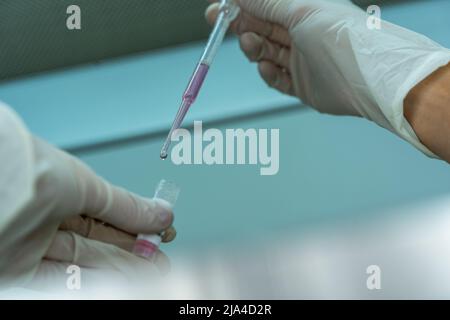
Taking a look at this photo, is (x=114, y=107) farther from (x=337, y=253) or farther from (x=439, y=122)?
(x=439, y=122)

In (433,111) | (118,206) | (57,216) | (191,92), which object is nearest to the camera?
(57,216)

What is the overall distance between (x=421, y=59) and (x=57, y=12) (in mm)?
809

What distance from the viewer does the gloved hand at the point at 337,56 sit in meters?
1.13

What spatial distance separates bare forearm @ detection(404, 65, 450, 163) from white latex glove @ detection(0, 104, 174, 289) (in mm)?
526

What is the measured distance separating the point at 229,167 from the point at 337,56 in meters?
0.34

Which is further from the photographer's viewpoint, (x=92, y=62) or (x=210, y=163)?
(x=92, y=62)

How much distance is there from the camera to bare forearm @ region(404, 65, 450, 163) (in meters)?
1.10

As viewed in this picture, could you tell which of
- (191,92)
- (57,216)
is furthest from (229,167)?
(57,216)

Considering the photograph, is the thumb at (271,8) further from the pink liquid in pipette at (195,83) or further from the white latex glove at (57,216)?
the white latex glove at (57,216)

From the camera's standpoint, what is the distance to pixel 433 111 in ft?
3.64

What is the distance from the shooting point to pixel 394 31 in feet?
4.02

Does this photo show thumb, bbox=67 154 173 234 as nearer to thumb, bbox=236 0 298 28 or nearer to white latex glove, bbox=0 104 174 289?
white latex glove, bbox=0 104 174 289

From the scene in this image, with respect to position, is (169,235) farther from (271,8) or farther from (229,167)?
(271,8)
